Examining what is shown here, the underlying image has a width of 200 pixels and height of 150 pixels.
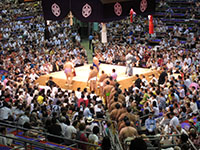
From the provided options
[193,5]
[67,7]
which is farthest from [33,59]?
[193,5]

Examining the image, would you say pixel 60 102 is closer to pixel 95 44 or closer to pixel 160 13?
pixel 95 44

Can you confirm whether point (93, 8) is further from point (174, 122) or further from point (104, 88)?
point (174, 122)

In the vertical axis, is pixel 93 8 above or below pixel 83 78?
above

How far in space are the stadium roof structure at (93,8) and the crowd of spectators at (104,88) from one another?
5.27 ft

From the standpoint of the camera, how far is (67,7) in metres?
7.78

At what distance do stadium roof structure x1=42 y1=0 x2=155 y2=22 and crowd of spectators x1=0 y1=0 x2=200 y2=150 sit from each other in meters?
1.61

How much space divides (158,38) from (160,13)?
2274 millimetres

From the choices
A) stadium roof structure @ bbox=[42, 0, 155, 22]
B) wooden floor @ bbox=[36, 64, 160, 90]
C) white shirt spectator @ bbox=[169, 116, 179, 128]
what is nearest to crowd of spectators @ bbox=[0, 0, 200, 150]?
white shirt spectator @ bbox=[169, 116, 179, 128]

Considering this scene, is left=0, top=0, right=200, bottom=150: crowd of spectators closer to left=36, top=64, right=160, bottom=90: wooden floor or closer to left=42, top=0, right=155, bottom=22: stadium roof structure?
left=36, top=64, right=160, bottom=90: wooden floor

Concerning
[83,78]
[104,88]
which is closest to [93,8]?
[104,88]

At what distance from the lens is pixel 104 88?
719 cm

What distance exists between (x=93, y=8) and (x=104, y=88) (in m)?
1.99

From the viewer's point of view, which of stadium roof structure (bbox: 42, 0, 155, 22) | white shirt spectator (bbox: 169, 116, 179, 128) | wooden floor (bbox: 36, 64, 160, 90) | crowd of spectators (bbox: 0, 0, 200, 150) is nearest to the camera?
crowd of spectators (bbox: 0, 0, 200, 150)

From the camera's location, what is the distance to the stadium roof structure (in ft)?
24.6
